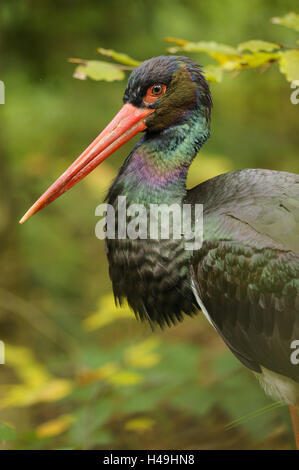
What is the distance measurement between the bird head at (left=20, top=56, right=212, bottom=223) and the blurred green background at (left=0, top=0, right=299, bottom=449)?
1208 mm

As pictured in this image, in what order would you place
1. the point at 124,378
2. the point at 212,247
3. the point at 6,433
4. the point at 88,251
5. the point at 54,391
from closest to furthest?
the point at 6,433 < the point at 212,247 < the point at 124,378 < the point at 54,391 < the point at 88,251

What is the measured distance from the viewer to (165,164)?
2.37 meters

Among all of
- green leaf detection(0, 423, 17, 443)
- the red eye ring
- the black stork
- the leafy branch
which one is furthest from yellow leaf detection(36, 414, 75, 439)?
the leafy branch

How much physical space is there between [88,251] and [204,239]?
4.33m

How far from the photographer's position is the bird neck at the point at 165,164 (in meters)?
2.33

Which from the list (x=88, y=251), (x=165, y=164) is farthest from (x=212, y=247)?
(x=88, y=251)

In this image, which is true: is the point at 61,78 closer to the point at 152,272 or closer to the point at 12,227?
the point at 12,227

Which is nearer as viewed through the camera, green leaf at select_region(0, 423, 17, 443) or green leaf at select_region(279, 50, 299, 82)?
green leaf at select_region(0, 423, 17, 443)

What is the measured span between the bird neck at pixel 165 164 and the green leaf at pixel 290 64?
0.42 meters

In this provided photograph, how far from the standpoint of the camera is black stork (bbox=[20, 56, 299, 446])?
6.92 feet

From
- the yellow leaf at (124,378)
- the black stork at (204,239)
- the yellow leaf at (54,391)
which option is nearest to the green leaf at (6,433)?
the black stork at (204,239)

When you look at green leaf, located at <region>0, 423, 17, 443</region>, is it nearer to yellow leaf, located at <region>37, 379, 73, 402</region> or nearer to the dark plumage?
the dark plumage

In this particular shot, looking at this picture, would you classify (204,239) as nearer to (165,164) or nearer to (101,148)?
(165,164)

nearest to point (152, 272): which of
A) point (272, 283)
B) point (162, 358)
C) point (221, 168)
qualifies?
point (272, 283)
